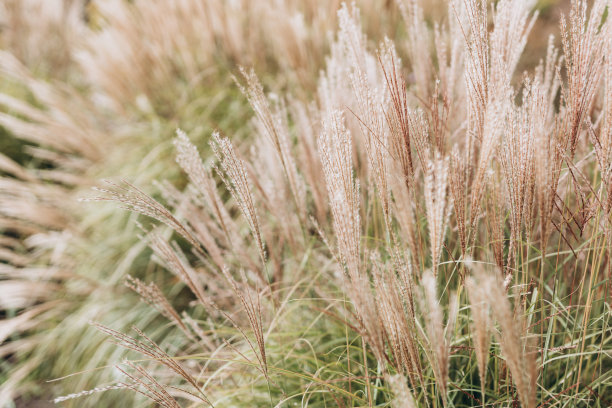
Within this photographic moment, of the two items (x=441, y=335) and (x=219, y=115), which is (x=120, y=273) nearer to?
(x=219, y=115)

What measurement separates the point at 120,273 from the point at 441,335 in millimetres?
2068

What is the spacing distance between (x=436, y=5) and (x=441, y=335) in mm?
2986

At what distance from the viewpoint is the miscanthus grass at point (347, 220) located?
0.82m

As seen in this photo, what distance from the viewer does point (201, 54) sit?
116 inches

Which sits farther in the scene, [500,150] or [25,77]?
[25,77]

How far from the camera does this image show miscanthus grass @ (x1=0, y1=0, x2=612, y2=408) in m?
0.82

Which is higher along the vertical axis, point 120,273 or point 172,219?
point 172,219

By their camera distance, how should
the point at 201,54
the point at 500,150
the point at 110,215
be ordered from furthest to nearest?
1. the point at 201,54
2. the point at 110,215
3. the point at 500,150

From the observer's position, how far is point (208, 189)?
1.16 meters

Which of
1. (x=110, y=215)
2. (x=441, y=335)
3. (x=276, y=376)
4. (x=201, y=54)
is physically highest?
(x=201, y=54)

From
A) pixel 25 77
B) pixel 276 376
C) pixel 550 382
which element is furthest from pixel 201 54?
pixel 550 382

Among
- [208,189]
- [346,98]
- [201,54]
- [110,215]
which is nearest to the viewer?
[208,189]

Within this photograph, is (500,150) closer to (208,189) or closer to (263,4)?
(208,189)

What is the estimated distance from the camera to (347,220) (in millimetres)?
758
